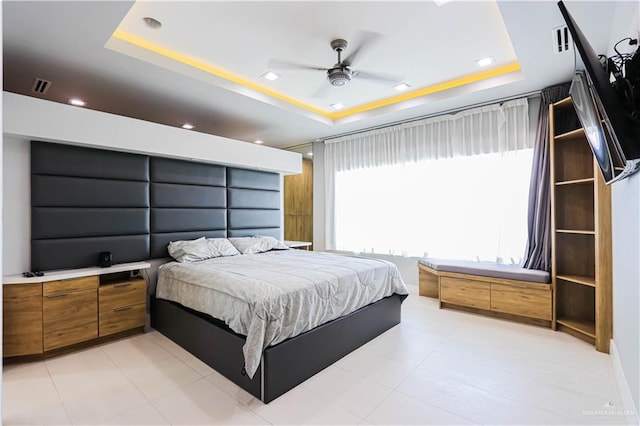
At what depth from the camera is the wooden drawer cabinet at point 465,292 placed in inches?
149

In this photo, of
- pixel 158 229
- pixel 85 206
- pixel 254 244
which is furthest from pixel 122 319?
pixel 254 244

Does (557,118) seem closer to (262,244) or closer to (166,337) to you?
(262,244)

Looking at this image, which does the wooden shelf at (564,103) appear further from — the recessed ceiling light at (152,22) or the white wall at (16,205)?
the white wall at (16,205)

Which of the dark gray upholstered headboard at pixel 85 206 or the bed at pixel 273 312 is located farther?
the dark gray upholstered headboard at pixel 85 206

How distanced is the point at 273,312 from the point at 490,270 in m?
2.87

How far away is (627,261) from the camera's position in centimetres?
206

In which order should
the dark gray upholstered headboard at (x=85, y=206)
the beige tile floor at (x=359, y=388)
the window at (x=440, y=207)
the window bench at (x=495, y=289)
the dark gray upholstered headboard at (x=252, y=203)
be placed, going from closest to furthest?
the beige tile floor at (x=359, y=388) → the dark gray upholstered headboard at (x=85, y=206) → the window bench at (x=495, y=289) → the window at (x=440, y=207) → the dark gray upholstered headboard at (x=252, y=203)

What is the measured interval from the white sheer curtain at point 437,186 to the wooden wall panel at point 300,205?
636 millimetres

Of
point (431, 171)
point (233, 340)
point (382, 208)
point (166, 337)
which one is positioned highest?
point (431, 171)

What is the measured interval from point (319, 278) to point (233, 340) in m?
0.86

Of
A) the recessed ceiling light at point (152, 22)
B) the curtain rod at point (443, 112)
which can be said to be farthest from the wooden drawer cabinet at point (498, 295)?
the recessed ceiling light at point (152, 22)

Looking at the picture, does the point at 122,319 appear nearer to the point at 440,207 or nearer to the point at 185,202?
the point at 185,202

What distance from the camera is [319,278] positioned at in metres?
2.73

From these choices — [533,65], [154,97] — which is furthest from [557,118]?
[154,97]
